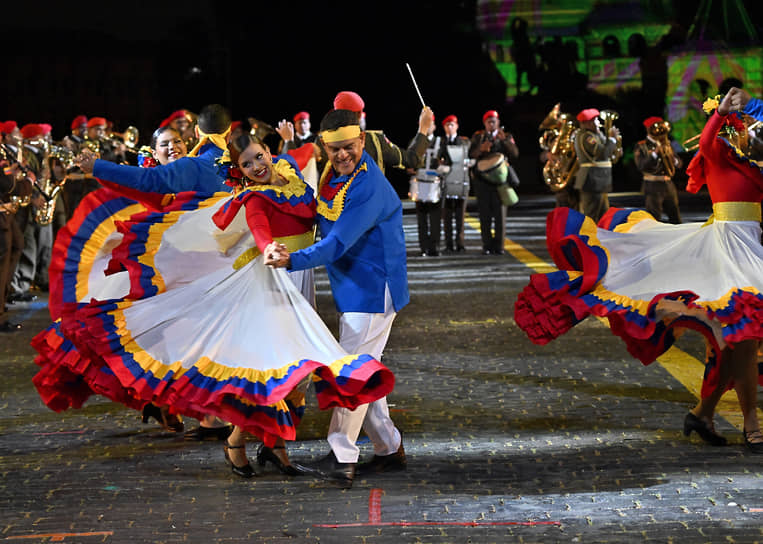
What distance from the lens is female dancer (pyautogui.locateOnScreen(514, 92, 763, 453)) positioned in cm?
675

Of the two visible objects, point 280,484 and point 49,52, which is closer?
point 280,484

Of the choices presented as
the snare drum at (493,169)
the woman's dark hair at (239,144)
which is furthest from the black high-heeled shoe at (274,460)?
the snare drum at (493,169)

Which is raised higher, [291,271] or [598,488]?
[291,271]

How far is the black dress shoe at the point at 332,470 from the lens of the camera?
20.5ft

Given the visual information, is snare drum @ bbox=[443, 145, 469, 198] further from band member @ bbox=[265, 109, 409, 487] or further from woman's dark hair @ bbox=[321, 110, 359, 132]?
woman's dark hair @ bbox=[321, 110, 359, 132]

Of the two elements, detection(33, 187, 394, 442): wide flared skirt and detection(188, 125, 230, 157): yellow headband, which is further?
detection(188, 125, 230, 157): yellow headband

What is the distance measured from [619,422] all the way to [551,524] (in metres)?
2.16

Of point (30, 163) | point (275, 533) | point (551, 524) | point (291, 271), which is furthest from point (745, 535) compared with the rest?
point (30, 163)

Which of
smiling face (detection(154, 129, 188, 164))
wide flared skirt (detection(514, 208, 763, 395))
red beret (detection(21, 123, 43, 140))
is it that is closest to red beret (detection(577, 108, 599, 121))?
red beret (detection(21, 123, 43, 140))

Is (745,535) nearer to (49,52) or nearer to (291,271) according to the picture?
(291,271)

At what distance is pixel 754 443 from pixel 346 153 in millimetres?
2752

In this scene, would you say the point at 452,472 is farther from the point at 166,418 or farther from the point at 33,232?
the point at 33,232

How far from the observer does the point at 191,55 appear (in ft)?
147

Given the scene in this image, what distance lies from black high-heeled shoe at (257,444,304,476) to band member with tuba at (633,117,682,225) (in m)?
12.0
